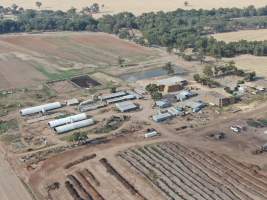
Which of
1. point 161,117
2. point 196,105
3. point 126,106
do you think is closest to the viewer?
A: point 161,117

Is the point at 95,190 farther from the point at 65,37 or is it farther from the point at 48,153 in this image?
the point at 65,37

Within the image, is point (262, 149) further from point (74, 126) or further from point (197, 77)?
point (197, 77)

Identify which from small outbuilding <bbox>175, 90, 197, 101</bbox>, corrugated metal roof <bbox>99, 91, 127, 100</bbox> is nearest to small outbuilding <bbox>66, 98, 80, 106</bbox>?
corrugated metal roof <bbox>99, 91, 127, 100</bbox>

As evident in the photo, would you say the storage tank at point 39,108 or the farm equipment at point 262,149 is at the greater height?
the storage tank at point 39,108

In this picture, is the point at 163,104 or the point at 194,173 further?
the point at 163,104

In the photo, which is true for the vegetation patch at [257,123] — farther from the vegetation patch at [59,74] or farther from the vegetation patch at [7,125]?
the vegetation patch at [59,74]

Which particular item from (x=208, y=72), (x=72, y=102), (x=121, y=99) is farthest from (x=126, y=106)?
(x=208, y=72)

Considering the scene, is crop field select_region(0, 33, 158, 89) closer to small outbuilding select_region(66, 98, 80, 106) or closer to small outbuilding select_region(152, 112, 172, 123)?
small outbuilding select_region(66, 98, 80, 106)

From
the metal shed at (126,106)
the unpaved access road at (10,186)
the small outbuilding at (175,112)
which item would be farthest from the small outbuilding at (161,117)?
the unpaved access road at (10,186)
